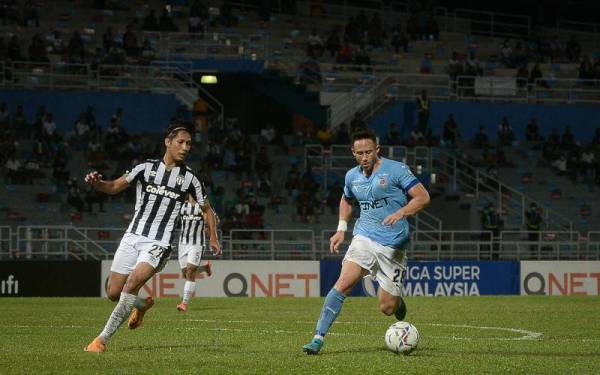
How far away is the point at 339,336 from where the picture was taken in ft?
48.3

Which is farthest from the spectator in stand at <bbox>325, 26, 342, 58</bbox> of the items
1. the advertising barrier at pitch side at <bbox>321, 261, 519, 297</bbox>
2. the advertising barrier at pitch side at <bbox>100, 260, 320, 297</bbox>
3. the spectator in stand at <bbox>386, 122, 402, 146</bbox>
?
the advertising barrier at pitch side at <bbox>100, 260, 320, 297</bbox>

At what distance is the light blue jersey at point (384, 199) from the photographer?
12492mm

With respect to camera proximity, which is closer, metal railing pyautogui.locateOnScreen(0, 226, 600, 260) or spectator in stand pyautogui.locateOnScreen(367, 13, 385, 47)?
metal railing pyautogui.locateOnScreen(0, 226, 600, 260)

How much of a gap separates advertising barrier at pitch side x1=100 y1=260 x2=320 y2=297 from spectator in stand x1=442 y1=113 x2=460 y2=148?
12.1 m

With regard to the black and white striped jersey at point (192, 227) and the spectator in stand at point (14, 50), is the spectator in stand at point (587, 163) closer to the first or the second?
the spectator in stand at point (14, 50)

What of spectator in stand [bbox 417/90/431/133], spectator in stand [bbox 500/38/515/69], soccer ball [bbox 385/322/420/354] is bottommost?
soccer ball [bbox 385/322/420/354]

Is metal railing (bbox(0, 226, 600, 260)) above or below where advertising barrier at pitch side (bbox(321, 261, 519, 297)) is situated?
above

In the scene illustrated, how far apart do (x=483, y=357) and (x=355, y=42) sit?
3379cm

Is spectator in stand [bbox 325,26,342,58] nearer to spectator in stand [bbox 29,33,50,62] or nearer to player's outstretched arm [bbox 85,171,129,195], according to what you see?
spectator in stand [bbox 29,33,50,62]

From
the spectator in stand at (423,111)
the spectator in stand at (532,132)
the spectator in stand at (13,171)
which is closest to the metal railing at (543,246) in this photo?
the spectator in stand at (423,111)

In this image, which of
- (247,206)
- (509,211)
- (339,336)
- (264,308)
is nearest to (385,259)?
(339,336)

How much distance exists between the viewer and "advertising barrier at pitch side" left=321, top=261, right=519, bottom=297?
30.2 meters

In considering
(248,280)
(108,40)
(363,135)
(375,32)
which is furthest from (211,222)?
(375,32)

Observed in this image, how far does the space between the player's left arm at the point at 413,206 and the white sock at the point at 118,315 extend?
2.86m
